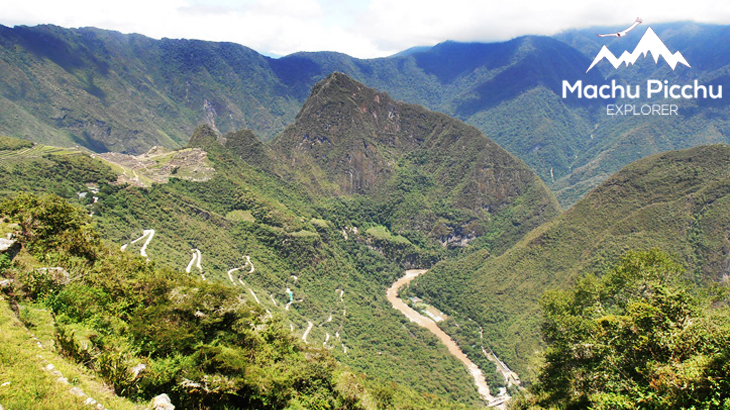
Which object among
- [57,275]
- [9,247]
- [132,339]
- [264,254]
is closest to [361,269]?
[264,254]

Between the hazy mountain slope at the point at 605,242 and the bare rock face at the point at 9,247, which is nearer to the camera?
the bare rock face at the point at 9,247

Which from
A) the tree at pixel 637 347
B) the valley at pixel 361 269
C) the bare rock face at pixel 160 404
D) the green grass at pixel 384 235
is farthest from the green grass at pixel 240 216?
the bare rock face at pixel 160 404

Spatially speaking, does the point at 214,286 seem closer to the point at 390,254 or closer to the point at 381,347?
the point at 381,347

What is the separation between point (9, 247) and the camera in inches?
1040

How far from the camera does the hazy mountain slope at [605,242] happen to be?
80188mm

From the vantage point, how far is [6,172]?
7544 cm

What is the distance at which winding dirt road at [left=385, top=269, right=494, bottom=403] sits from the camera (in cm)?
7815

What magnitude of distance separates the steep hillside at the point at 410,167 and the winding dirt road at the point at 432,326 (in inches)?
967

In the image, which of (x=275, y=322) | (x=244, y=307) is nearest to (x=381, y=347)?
(x=275, y=322)

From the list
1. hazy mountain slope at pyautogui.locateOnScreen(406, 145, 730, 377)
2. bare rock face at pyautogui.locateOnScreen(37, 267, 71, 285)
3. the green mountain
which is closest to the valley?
bare rock face at pyautogui.locateOnScreen(37, 267, 71, 285)

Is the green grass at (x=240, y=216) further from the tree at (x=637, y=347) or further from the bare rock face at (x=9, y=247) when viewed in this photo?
the tree at (x=637, y=347)

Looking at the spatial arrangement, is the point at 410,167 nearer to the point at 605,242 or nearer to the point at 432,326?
the point at 432,326

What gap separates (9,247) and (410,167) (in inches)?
6115

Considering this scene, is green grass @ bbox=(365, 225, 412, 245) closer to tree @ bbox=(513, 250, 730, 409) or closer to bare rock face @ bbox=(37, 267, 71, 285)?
tree @ bbox=(513, 250, 730, 409)
